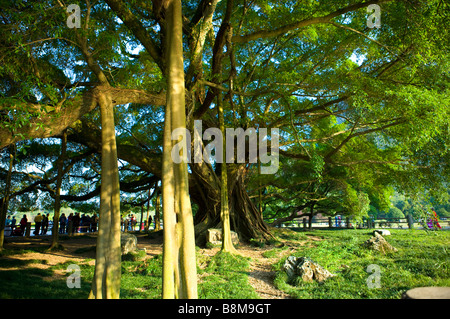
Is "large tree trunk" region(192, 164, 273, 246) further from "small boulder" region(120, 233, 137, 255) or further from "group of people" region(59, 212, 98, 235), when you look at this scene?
"group of people" region(59, 212, 98, 235)

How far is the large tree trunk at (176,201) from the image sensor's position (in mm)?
3209

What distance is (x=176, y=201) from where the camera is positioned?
349cm

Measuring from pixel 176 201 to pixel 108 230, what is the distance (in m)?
1.02

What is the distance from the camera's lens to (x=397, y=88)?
247 inches

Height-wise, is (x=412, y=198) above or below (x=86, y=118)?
below

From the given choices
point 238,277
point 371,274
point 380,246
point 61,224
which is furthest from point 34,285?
point 61,224

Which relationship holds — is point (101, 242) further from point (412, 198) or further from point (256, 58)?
point (412, 198)

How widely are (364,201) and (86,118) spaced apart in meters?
11.8

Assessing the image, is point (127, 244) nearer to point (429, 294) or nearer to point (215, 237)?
point (215, 237)

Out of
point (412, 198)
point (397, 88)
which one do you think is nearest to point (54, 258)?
point (397, 88)

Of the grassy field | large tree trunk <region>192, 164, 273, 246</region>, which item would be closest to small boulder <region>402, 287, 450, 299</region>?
the grassy field

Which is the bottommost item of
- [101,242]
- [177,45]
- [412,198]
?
[101,242]

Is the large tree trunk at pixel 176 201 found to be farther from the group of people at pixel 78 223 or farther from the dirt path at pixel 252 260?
the group of people at pixel 78 223

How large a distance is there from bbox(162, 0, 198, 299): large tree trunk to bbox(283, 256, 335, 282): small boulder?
2.71m
